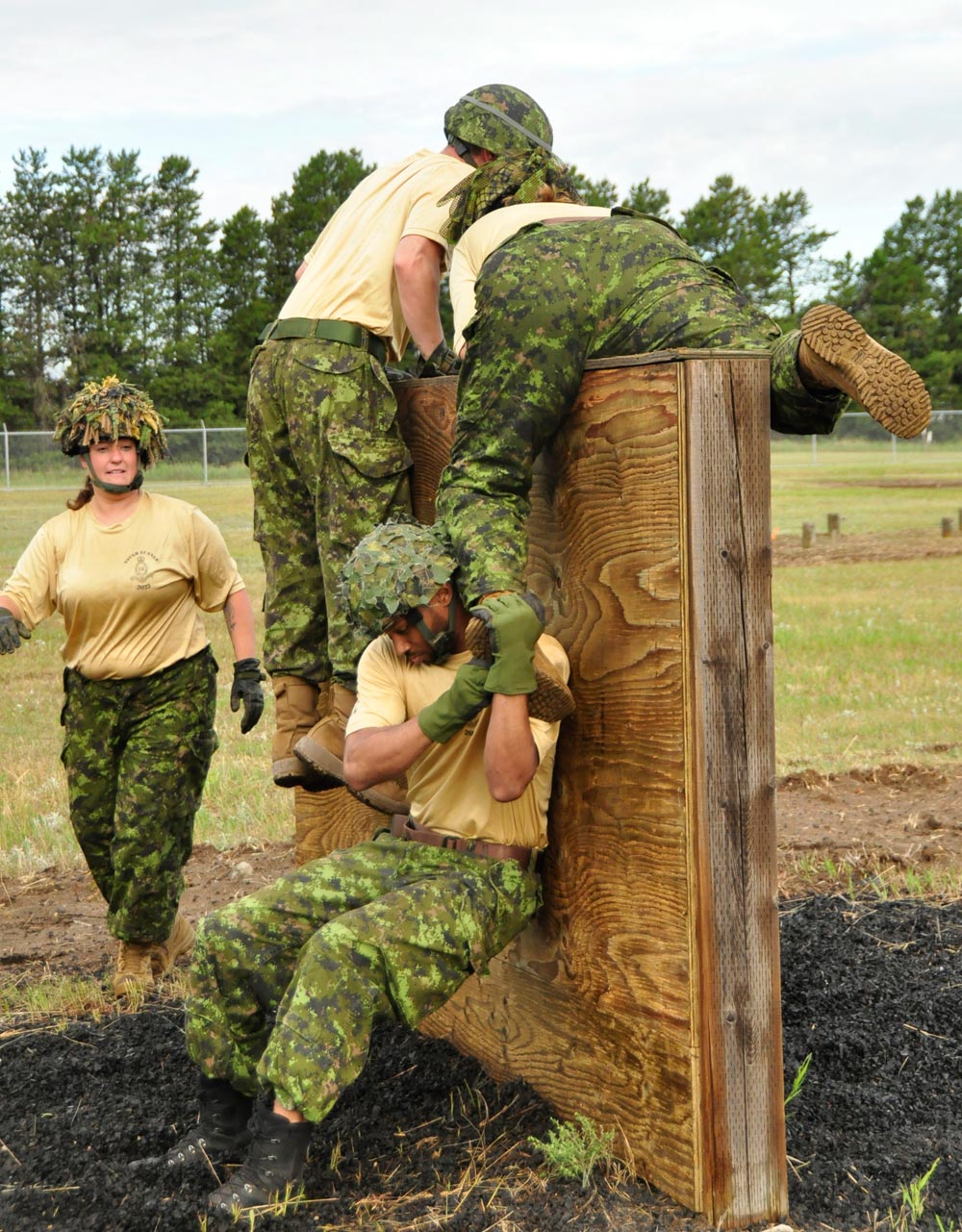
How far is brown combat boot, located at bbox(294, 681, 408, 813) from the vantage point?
12.9 feet

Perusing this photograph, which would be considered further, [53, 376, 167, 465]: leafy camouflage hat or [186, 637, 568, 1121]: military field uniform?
[53, 376, 167, 465]: leafy camouflage hat

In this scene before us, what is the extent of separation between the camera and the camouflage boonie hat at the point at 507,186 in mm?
3965

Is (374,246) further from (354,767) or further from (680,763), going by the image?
(680,763)

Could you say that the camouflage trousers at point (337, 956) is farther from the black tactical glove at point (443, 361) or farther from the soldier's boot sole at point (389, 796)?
the black tactical glove at point (443, 361)

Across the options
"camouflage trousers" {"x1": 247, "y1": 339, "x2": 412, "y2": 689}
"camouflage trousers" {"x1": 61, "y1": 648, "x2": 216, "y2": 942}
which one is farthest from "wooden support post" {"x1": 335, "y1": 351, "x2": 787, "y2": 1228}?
"camouflage trousers" {"x1": 61, "y1": 648, "x2": 216, "y2": 942}

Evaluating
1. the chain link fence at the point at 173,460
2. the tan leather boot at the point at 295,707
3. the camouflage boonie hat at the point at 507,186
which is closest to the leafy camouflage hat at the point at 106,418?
the tan leather boot at the point at 295,707

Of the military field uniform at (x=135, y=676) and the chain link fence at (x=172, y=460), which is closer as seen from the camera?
the military field uniform at (x=135, y=676)

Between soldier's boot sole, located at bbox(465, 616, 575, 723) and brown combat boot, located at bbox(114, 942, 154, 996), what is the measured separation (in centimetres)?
252

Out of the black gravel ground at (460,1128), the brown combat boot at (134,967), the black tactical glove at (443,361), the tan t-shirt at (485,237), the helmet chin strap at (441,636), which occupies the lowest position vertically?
the brown combat boot at (134,967)

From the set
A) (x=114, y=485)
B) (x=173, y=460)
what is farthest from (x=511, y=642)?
(x=173, y=460)

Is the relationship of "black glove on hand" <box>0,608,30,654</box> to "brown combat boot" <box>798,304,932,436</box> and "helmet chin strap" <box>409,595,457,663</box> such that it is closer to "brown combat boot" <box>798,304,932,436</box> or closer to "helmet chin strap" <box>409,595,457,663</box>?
"helmet chin strap" <box>409,595,457,663</box>

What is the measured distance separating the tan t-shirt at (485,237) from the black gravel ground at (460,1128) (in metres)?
2.09

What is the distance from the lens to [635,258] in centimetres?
360

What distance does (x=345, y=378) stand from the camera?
170 inches
